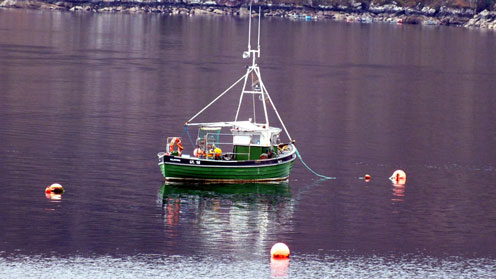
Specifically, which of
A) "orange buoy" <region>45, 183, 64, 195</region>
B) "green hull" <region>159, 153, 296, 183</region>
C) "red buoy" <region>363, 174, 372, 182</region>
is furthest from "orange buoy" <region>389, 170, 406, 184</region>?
"orange buoy" <region>45, 183, 64, 195</region>

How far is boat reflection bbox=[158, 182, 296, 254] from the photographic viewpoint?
58.0m

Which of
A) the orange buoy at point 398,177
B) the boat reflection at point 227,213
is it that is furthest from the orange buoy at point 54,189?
the orange buoy at point 398,177

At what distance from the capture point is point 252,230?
60.4m

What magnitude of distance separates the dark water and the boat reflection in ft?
0.45

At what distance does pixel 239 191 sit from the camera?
70062 millimetres

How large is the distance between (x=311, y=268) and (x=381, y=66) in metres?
131

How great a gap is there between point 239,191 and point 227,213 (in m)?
6.15

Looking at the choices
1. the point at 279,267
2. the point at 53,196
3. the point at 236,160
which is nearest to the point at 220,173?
the point at 236,160

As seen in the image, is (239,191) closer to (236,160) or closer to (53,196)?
(236,160)

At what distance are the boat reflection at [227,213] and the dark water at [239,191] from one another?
0.45ft

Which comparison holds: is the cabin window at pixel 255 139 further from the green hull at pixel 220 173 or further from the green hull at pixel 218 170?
the green hull at pixel 220 173

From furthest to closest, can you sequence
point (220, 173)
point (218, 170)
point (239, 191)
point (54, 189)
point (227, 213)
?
point (220, 173), point (218, 170), point (239, 191), point (54, 189), point (227, 213)

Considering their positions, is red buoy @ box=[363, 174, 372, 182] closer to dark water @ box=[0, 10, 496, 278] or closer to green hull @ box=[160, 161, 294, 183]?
dark water @ box=[0, 10, 496, 278]

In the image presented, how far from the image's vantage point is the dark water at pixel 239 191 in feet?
178
